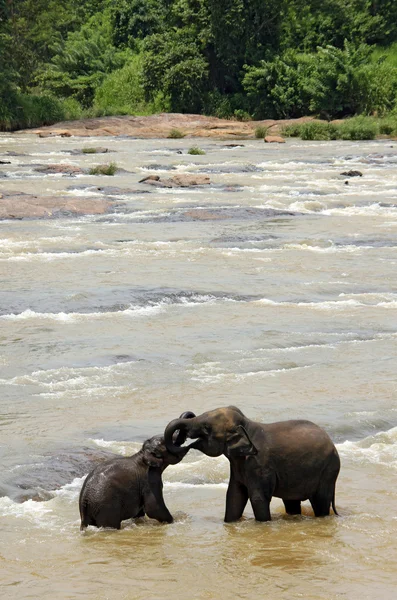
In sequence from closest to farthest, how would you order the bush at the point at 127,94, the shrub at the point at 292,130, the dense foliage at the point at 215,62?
the shrub at the point at 292,130 → the dense foliage at the point at 215,62 → the bush at the point at 127,94

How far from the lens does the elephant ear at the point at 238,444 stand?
5.39 m

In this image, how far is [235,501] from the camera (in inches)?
221

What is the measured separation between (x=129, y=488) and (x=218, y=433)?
57cm

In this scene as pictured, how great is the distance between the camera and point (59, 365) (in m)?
9.27

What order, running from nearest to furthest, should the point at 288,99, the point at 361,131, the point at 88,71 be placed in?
the point at 361,131
the point at 288,99
the point at 88,71

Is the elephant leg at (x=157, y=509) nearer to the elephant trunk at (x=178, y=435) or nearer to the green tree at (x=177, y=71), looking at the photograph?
the elephant trunk at (x=178, y=435)

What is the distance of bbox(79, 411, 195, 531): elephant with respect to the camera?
5.49 meters

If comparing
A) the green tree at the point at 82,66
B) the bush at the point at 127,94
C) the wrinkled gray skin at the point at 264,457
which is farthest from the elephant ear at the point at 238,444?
the green tree at the point at 82,66

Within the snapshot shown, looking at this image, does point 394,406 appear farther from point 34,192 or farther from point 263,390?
point 34,192

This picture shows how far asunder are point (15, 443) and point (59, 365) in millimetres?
2135

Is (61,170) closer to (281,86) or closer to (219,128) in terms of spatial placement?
(219,128)

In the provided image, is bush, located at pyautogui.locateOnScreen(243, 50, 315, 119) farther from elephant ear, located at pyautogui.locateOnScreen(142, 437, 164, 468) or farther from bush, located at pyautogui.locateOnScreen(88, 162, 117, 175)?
elephant ear, located at pyautogui.locateOnScreen(142, 437, 164, 468)

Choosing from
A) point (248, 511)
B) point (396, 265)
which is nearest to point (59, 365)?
point (248, 511)

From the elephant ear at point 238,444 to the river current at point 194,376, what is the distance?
0.42 m
